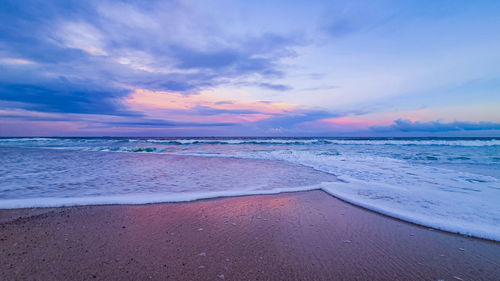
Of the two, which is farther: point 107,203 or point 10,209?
point 107,203

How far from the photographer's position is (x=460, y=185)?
236 inches

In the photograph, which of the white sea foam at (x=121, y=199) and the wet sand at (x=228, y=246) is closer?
the wet sand at (x=228, y=246)

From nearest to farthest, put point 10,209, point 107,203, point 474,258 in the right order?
point 474,258 < point 10,209 < point 107,203

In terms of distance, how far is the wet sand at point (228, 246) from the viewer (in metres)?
2.13

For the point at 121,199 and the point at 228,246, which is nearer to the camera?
the point at 228,246

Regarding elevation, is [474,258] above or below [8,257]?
below

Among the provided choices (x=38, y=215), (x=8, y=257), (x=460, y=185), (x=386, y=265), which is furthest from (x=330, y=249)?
(x=460, y=185)

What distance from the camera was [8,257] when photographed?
89.1 inches

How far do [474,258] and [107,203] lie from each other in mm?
5390

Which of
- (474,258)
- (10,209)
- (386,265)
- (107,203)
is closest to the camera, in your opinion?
(386,265)

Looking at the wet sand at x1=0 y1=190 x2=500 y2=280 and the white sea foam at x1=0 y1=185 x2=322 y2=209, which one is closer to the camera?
the wet sand at x1=0 y1=190 x2=500 y2=280

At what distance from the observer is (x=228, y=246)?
8.65 ft

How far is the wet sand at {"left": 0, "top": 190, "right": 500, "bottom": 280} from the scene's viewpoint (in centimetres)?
213

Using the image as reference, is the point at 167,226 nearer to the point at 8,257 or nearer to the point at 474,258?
the point at 8,257
